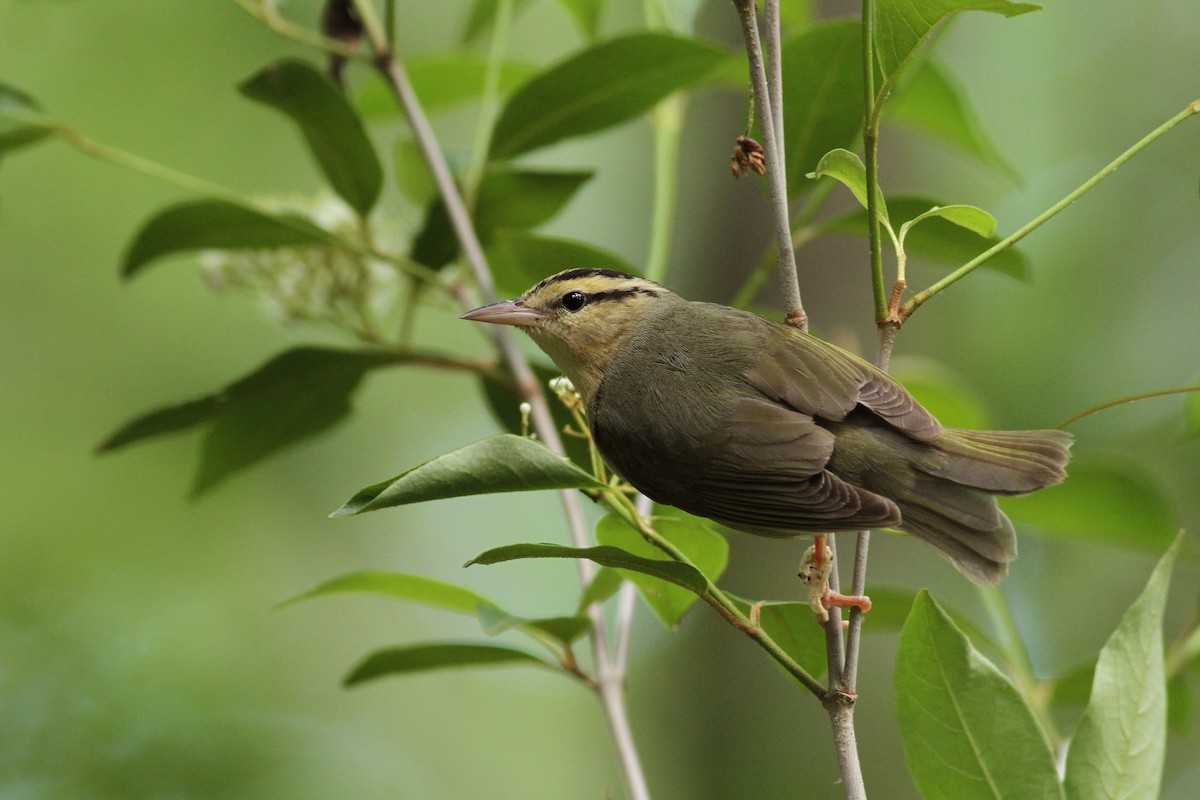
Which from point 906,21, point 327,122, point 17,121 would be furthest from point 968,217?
point 17,121

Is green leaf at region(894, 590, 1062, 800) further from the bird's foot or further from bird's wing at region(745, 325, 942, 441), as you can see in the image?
bird's wing at region(745, 325, 942, 441)

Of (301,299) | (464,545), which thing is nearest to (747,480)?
(301,299)

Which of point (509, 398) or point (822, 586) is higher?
point (822, 586)

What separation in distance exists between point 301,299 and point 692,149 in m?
5.48

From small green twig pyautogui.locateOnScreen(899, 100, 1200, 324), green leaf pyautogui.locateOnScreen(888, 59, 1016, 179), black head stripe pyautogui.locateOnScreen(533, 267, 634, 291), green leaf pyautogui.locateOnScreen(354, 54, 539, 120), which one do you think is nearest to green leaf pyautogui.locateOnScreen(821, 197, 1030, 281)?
green leaf pyautogui.locateOnScreen(888, 59, 1016, 179)

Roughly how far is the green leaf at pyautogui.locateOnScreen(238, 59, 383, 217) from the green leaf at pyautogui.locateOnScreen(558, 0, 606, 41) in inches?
31.9

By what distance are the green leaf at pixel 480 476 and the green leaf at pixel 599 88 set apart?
4.45ft

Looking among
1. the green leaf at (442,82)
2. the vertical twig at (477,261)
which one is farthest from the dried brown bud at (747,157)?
the green leaf at (442,82)

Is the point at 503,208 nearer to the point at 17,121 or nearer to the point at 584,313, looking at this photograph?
the point at 584,313

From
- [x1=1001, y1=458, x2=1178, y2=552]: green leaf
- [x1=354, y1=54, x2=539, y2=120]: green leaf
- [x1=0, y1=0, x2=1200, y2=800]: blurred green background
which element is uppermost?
[x1=354, y1=54, x2=539, y2=120]: green leaf

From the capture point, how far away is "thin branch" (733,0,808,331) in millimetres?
1474

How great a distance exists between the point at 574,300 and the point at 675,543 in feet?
2.95

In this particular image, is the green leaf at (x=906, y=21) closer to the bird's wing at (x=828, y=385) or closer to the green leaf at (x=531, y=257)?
the bird's wing at (x=828, y=385)

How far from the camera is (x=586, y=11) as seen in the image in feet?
10.5
